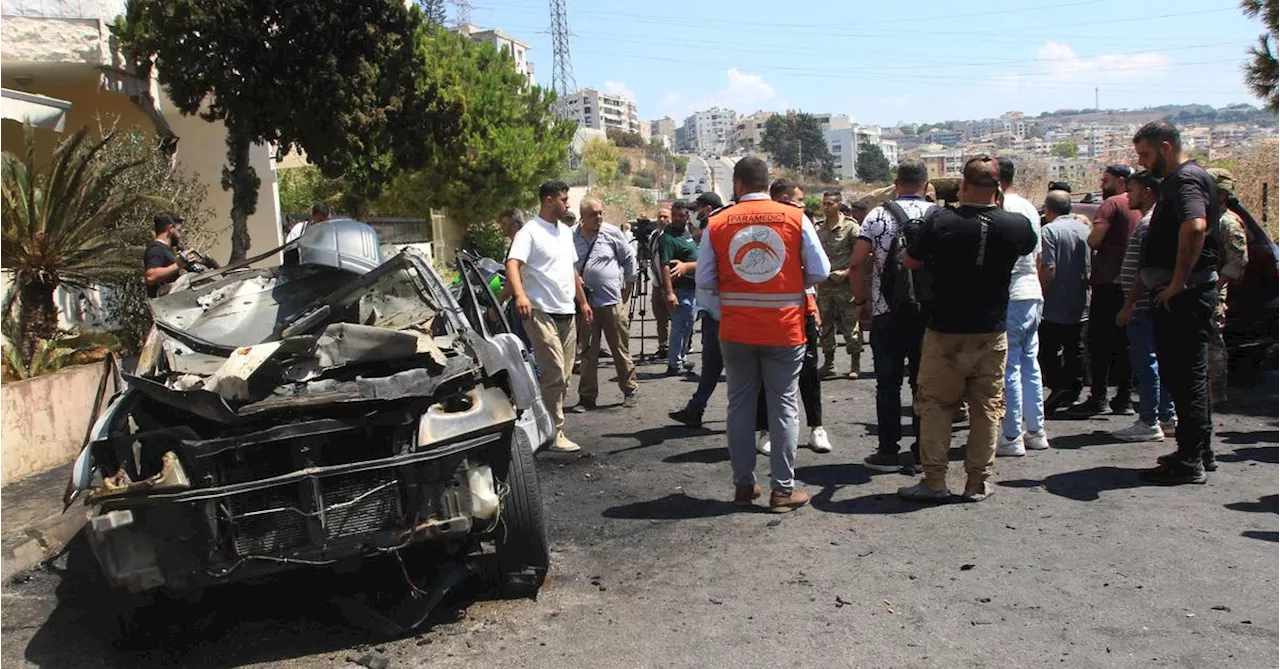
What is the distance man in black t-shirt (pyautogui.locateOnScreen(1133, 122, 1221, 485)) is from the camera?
5.83 meters

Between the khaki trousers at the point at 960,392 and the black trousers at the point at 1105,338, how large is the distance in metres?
2.73

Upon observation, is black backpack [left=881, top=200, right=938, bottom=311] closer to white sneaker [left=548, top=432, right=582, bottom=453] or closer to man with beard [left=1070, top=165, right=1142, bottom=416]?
man with beard [left=1070, top=165, right=1142, bottom=416]

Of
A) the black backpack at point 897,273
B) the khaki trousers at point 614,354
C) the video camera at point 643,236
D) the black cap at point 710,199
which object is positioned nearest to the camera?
the black backpack at point 897,273

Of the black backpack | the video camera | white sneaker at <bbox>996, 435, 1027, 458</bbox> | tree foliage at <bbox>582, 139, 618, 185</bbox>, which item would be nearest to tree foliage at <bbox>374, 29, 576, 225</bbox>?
the video camera

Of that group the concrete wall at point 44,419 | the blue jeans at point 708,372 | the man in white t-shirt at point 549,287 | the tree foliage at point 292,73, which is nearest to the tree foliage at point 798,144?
the tree foliage at point 292,73

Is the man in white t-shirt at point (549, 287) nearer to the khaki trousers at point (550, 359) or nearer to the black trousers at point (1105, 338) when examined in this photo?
the khaki trousers at point (550, 359)

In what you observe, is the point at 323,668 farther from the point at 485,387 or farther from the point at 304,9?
the point at 304,9

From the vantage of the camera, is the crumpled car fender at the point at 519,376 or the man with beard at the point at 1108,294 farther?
the man with beard at the point at 1108,294

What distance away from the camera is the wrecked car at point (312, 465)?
13.1 ft

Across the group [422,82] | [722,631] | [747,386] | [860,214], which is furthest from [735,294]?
[422,82]

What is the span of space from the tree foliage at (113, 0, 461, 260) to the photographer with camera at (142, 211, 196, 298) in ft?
20.2

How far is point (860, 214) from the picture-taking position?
10.4 m

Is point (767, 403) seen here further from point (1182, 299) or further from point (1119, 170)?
point (1119, 170)

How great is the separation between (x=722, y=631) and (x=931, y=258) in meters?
2.49
